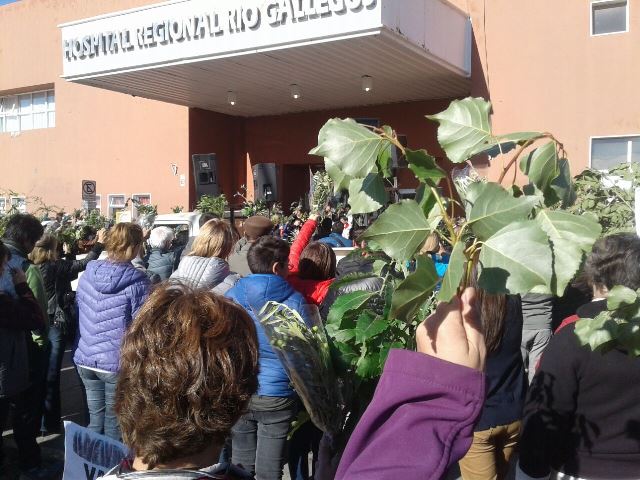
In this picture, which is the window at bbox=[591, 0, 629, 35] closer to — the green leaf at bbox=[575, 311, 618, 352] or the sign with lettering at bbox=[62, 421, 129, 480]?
the green leaf at bbox=[575, 311, 618, 352]

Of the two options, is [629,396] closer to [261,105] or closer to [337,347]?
[337,347]

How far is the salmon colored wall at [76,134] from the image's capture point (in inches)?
621

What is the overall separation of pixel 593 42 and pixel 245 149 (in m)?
9.09

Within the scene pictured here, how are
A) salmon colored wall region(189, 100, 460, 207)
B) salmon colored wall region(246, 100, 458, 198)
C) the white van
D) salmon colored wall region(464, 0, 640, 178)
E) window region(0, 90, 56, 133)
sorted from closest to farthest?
the white van < salmon colored wall region(464, 0, 640, 178) < salmon colored wall region(246, 100, 458, 198) < salmon colored wall region(189, 100, 460, 207) < window region(0, 90, 56, 133)

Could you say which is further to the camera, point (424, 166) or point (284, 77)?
point (284, 77)

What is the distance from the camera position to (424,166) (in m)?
1.23

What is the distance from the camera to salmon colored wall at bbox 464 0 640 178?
1020 centimetres

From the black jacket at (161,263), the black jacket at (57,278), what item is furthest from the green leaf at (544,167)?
the black jacket at (161,263)

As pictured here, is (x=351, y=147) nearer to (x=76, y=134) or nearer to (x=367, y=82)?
(x=367, y=82)

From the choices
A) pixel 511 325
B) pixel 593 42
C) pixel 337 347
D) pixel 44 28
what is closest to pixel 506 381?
pixel 511 325

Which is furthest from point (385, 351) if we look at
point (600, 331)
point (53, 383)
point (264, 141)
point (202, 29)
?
point (264, 141)

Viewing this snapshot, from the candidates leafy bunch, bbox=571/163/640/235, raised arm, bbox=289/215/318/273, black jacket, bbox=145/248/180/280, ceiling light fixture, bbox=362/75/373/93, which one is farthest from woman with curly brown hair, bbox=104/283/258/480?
ceiling light fixture, bbox=362/75/373/93

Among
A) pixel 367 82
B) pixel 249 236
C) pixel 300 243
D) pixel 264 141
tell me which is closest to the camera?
pixel 300 243

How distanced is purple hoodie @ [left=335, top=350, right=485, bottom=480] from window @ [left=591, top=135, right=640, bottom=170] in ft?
33.2
